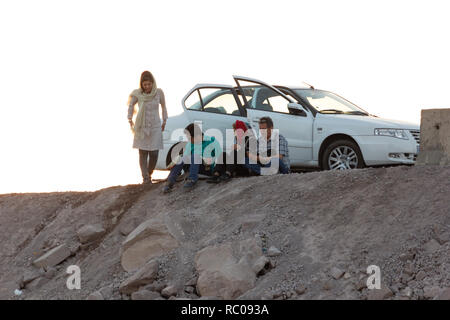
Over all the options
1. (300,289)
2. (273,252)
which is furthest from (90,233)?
(300,289)

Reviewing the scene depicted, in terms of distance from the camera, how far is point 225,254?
10023mm

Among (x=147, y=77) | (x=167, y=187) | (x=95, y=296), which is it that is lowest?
(x=95, y=296)

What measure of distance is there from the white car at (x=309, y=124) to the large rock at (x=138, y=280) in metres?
4.03

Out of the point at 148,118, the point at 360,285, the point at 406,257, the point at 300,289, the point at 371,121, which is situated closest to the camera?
the point at 360,285

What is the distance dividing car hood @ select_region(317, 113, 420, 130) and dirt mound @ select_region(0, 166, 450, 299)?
1670 mm

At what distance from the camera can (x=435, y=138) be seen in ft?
37.2

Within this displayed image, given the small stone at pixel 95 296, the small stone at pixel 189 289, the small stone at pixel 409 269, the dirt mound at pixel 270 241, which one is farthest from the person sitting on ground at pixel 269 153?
the small stone at pixel 409 269

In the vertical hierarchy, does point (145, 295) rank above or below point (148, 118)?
below

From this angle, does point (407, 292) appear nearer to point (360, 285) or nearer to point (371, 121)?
point (360, 285)

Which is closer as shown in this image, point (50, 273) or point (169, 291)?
point (169, 291)

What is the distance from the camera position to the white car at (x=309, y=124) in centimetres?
1272

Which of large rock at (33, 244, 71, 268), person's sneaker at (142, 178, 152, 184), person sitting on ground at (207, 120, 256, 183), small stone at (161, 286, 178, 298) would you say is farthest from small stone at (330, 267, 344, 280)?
person's sneaker at (142, 178, 152, 184)

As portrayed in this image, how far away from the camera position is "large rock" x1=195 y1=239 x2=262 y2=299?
9.39m

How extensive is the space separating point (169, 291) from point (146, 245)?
4.80 ft
